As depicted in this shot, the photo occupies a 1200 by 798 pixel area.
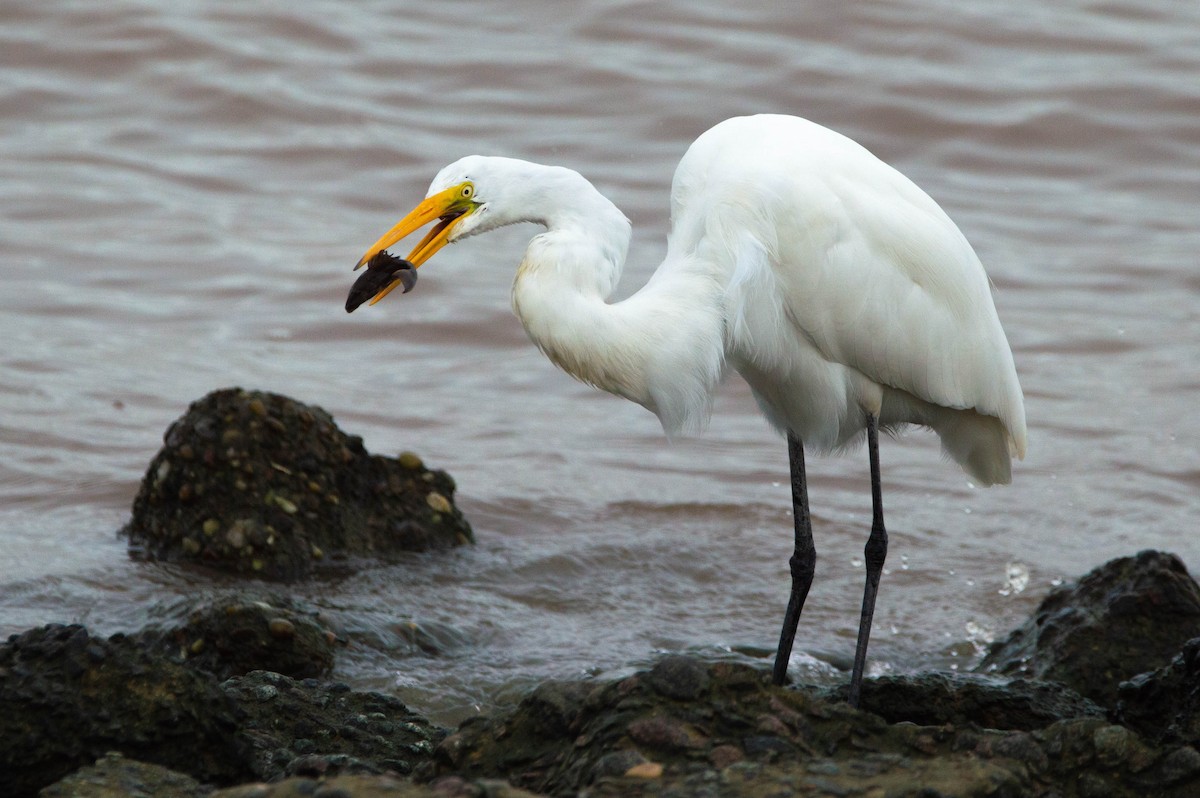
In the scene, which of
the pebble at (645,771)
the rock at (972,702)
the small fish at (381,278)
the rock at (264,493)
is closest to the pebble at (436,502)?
the rock at (264,493)

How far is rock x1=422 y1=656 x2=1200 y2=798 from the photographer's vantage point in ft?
9.20

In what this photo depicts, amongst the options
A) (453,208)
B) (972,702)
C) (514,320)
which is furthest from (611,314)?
(514,320)

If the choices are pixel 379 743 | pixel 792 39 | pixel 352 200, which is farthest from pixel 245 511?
pixel 792 39

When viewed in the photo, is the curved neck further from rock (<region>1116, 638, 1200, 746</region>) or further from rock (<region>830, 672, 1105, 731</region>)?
rock (<region>1116, 638, 1200, 746</region>)

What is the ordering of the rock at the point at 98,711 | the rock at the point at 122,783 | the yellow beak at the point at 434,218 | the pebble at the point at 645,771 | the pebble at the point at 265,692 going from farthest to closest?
the yellow beak at the point at 434,218
the pebble at the point at 265,692
the rock at the point at 98,711
the rock at the point at 122,783
the pebble at the point at 645,771

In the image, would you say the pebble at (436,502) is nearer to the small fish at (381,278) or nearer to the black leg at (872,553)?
the black leg at (872,553)

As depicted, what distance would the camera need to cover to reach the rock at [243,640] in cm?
447

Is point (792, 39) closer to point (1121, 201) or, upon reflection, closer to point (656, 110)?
point (656, 110)

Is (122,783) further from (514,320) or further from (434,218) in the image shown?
(514,320)

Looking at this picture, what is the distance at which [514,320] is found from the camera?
9.55m

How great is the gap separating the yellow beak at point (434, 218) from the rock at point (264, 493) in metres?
1.64

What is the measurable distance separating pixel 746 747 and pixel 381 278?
6.05ft

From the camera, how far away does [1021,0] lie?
15141mm

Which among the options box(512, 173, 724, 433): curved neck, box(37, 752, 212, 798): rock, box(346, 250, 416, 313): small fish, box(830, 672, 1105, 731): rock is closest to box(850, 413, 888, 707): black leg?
box(830, 672, 1105, 731): rock
